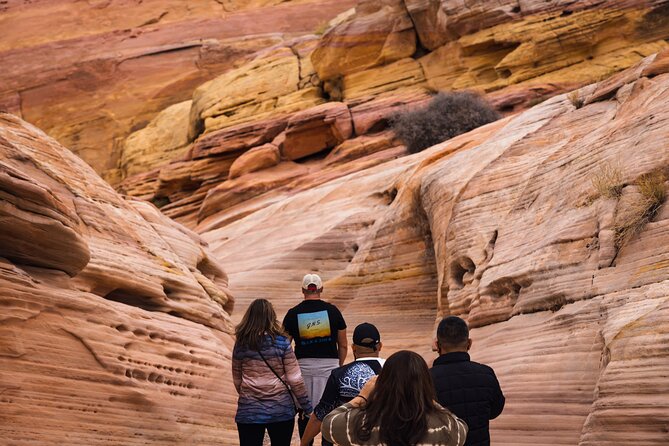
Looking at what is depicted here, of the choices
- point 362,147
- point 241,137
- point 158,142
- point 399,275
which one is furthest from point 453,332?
point 158,142

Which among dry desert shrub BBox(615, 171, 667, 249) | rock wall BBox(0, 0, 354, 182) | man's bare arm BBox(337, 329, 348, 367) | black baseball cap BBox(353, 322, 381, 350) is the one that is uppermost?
rock wall BBox(0, 0, 354, 182)

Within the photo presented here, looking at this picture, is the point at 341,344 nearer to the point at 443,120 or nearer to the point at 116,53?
the point at 443,120

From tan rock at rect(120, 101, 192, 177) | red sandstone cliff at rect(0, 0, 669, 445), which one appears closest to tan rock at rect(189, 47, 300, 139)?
tan rock at rect(120, 101, 192, 177)

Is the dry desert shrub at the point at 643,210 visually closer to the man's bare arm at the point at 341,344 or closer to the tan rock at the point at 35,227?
the man's bare arm at the point at 341,344

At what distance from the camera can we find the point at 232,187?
2819 centimetres

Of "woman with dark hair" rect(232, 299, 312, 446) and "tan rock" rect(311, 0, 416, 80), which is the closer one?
"woman with dark hair" rect(232, 299, 312, 446)

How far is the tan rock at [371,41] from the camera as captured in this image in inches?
1267

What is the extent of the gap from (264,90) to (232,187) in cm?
784

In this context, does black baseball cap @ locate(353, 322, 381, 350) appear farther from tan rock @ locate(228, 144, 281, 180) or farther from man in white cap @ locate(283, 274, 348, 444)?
tan rock @ locate(228, 144, 281, 180)

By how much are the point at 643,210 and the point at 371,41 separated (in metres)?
24.7

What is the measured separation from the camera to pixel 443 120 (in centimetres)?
2575

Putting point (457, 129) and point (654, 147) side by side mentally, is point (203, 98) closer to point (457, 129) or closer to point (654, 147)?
point (457, 129)

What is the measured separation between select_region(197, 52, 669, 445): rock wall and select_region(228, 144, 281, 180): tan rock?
10704 millimetres

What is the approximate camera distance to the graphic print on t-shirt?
7621 millimetres
